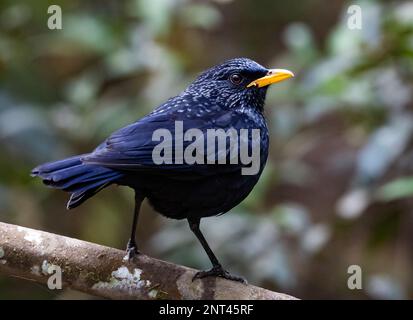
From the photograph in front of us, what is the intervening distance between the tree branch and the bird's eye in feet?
3.87

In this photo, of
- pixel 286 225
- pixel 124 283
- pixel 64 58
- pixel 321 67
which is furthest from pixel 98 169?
pixel 64 58

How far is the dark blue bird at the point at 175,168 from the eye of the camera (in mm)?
3494

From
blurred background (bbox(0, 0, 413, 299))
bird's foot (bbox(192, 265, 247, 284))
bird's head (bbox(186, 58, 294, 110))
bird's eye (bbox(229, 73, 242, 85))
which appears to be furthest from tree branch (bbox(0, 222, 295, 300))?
blurred background (bbox(0, 0, 413, 299))

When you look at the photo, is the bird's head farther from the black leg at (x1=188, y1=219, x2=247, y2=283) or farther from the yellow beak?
the black leg at (x1=188, y1=219, x2=247, y2=283)

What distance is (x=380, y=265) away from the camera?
24.0 feet

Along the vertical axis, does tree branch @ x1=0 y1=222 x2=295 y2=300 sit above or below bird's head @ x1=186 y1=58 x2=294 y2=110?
below

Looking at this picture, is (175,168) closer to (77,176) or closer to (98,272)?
(77,176)

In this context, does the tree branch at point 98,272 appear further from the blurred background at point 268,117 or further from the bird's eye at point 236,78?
the blurred background at point 268,117

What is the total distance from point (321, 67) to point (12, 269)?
2.72 meters

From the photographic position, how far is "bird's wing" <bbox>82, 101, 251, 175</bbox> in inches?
138

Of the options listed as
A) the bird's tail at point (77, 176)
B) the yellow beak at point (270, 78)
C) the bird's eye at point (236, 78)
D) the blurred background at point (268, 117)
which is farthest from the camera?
the blurred background at point (268, 117)

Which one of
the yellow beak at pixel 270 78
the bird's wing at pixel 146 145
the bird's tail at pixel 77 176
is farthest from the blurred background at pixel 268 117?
the bird's tail at pixel 77 176

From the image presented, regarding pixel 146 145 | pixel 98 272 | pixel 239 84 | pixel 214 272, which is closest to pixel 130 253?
pixel 98 272

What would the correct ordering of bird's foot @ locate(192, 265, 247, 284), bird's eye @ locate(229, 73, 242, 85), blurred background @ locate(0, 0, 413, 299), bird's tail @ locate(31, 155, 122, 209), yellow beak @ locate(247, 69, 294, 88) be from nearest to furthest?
bird's tail @ locate(31, 155, 122, 209) → bird's foot @ locate(192, 265, 247, 284) → yellow beak @ locate(247, 69, 294, 88) → bird's eye @ locate(229, 73, 242, 85) → blurred background @ locate(0, 0, 413, 299)
